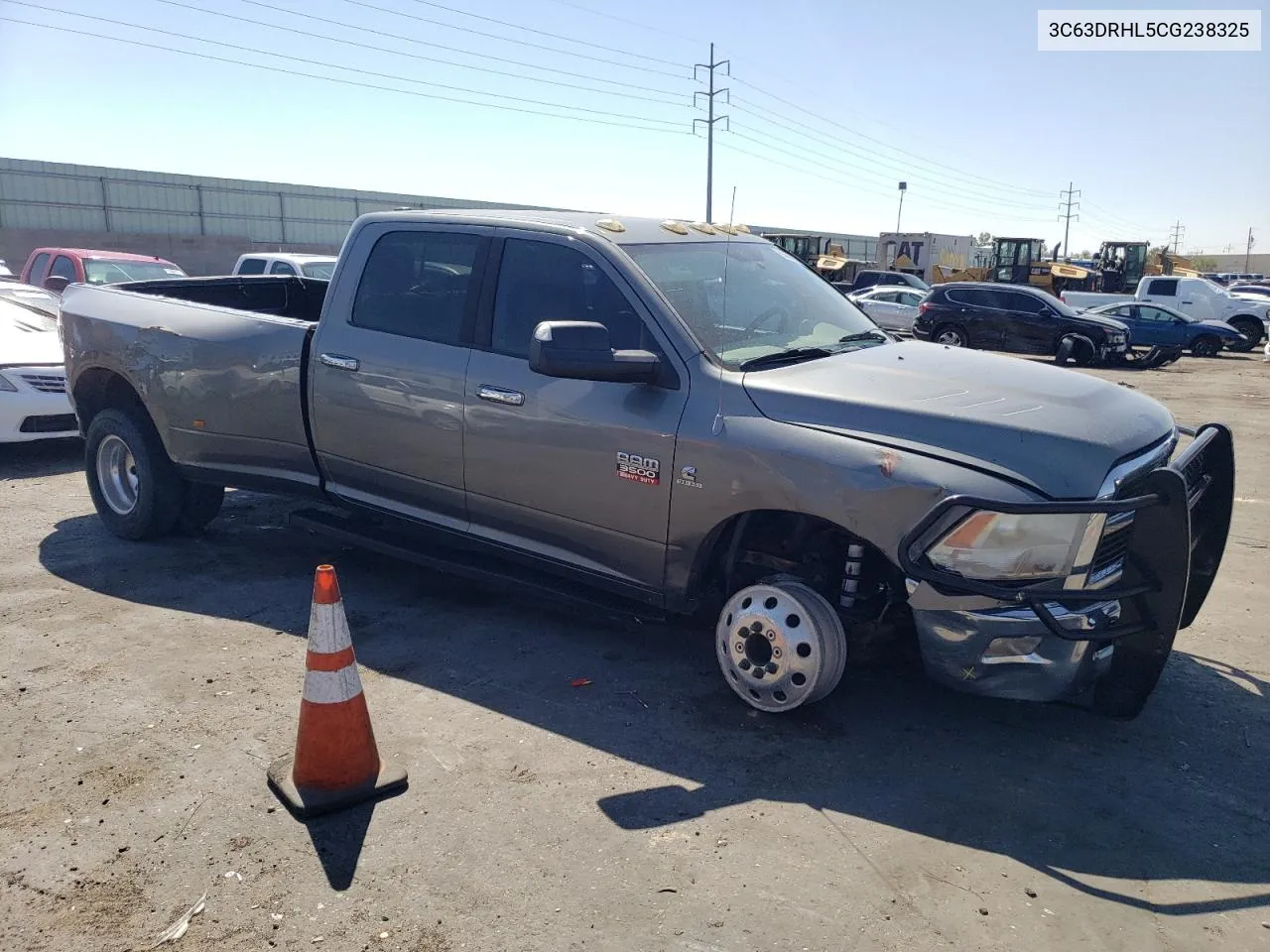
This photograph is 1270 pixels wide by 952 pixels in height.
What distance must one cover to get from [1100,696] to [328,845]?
9.10 ft

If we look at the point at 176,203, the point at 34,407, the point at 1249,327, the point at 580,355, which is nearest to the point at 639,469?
the point at 580,355

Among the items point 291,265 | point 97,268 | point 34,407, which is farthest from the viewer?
Answer: point 97,268

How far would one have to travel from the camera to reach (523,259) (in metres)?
4.58

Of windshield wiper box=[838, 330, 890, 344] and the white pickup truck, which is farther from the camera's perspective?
the white pickup truck

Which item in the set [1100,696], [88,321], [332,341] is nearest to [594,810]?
[1100,696]

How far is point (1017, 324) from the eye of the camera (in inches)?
867

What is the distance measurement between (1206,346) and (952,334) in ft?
23.6

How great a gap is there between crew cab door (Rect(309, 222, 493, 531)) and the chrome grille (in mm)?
4315

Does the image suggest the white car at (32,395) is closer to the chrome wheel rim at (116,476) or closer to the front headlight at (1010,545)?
the chrome wheel rim at (116,476)

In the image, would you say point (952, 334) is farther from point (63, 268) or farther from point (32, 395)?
point (32, 395)

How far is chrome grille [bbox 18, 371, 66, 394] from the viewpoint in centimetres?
812

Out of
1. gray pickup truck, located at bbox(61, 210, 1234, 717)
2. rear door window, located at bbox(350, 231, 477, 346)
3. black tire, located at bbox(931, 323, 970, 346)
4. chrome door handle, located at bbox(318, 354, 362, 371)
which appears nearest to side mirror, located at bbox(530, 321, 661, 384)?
gray pickup truck, located at bbox(61, 210, 1234, 717)

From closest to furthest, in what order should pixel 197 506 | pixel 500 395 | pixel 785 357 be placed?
pixel 785 357 → pixel 500 395 → pixel 197 506

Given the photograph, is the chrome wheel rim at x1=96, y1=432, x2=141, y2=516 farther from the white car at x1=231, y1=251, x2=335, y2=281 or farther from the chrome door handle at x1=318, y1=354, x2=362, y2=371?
the white car at x1=231, y1=251, x2=335, y2=281
